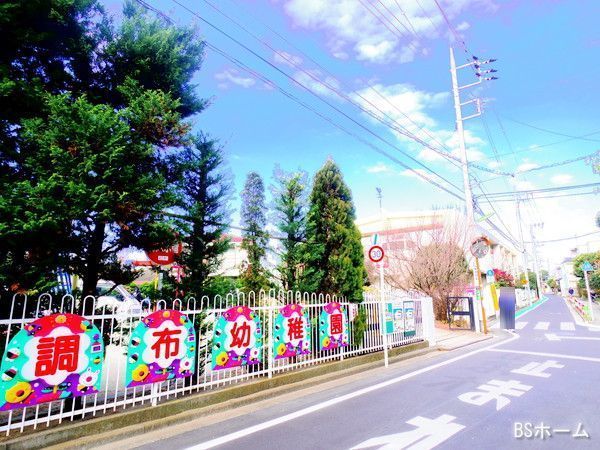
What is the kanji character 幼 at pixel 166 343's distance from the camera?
4.19 meters

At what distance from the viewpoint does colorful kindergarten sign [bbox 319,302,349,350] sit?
21.6 ft

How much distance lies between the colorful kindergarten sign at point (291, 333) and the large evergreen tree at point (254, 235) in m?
1.58

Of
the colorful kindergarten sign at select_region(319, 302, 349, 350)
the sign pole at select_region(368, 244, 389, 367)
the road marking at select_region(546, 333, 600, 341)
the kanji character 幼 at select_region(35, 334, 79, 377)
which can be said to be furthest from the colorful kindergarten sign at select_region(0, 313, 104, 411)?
the road marking at select_region(546, 333, 600, 341)

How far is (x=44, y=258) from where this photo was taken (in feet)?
13.4

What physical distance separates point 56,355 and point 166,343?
3.91 ft

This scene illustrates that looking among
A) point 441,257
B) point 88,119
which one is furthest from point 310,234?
point 441,257

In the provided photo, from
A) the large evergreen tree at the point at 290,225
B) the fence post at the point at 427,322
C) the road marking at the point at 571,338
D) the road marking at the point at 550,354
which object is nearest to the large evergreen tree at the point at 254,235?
the large evergreen tree at the point at 290,225

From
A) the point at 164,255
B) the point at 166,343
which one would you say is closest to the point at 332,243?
the point at 164,255

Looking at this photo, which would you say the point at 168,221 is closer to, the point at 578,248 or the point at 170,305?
the point at 170,305

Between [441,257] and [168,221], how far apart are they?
1473 cm

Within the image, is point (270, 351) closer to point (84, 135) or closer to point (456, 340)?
point (84, 135)

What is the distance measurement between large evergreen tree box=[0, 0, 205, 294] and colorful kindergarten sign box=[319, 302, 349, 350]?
3.46 metres

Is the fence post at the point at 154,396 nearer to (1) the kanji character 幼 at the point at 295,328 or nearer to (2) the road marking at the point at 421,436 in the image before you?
(1) the kanji character 幼 at the point at 295,328

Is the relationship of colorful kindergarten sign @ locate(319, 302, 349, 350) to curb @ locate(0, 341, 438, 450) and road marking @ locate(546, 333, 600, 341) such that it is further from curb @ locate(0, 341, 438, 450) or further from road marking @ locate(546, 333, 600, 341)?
road marking @ locate(546, 333, 600, 341)
